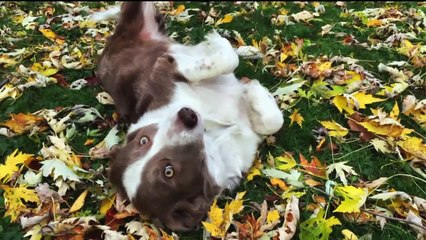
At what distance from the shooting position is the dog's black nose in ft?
11.7

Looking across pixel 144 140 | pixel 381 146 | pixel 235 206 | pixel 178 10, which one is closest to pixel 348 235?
pixel 235 206

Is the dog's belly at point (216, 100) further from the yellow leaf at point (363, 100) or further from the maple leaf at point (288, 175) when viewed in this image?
the yellow leaf at point (363, 100)

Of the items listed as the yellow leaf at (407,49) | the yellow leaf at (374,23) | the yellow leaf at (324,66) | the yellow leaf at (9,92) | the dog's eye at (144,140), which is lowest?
the yellow leaf at (9,92)

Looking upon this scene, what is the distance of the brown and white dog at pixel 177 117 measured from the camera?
11.7ft

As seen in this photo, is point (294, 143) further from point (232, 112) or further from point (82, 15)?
point (82, 15)

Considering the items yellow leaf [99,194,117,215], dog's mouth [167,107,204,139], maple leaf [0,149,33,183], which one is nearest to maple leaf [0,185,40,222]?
maple leaf [0,149,33,183]

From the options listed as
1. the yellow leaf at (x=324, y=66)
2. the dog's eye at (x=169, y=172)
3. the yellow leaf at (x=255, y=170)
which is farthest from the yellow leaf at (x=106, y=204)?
the yellow leaf at (x=324, y=66)

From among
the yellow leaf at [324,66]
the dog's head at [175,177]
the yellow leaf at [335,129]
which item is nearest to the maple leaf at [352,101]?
the yellow leaf at [335,129]

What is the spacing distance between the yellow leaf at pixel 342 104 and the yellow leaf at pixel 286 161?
68 centimetres

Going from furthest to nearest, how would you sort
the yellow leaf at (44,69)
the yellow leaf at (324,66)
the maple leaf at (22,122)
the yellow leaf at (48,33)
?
1. the yellow leaf at (48,33)
2. the yellow leaf at (44,69)
3. the yellow leaf at (324,66)
4. the maple leaf at (22,122)

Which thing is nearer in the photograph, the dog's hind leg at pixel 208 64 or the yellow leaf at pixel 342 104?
the dog's hind leg at pixel 208 64

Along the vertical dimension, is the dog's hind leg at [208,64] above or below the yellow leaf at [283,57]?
above

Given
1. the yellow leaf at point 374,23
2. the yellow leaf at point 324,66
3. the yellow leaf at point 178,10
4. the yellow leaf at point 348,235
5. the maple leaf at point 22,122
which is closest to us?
the yellow leaf at point 348,235

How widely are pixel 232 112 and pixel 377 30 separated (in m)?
2.48
